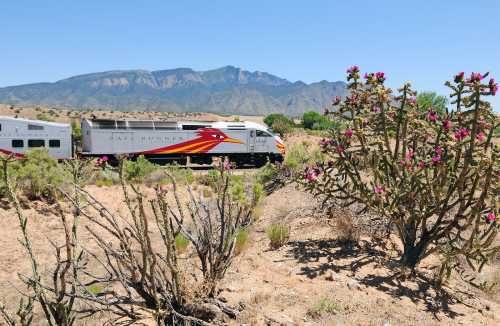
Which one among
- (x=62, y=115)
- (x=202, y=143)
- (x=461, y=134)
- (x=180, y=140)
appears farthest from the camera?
(x=62, y=115)

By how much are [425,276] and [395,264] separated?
0.51m

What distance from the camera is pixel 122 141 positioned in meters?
24.6

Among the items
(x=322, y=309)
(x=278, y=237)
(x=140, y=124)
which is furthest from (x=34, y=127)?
(x=322, y=309)

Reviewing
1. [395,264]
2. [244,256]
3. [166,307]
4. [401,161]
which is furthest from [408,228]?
[166,307]

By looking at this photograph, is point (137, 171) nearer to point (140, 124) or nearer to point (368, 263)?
point (140, 124)

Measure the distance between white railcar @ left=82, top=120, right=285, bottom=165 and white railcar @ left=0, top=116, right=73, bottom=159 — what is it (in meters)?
1.42

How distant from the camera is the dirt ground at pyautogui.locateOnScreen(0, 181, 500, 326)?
215 inches

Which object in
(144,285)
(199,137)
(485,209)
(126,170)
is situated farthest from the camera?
(199,137)

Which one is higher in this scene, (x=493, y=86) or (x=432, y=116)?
(x=493, y=86)

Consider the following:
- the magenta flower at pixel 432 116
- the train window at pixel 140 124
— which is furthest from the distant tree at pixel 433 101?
the train window at pixel 140 124

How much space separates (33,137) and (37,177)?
11.4 m

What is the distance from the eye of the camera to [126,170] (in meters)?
17.5

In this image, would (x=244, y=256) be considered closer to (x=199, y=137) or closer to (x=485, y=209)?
(x=485, y=209)

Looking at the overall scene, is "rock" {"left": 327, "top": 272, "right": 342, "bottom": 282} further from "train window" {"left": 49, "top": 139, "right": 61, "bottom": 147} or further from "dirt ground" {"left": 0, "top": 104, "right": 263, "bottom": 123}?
"dirt ground" {"left": 0, "top": 104, "right": 263, "bottom": 123}
